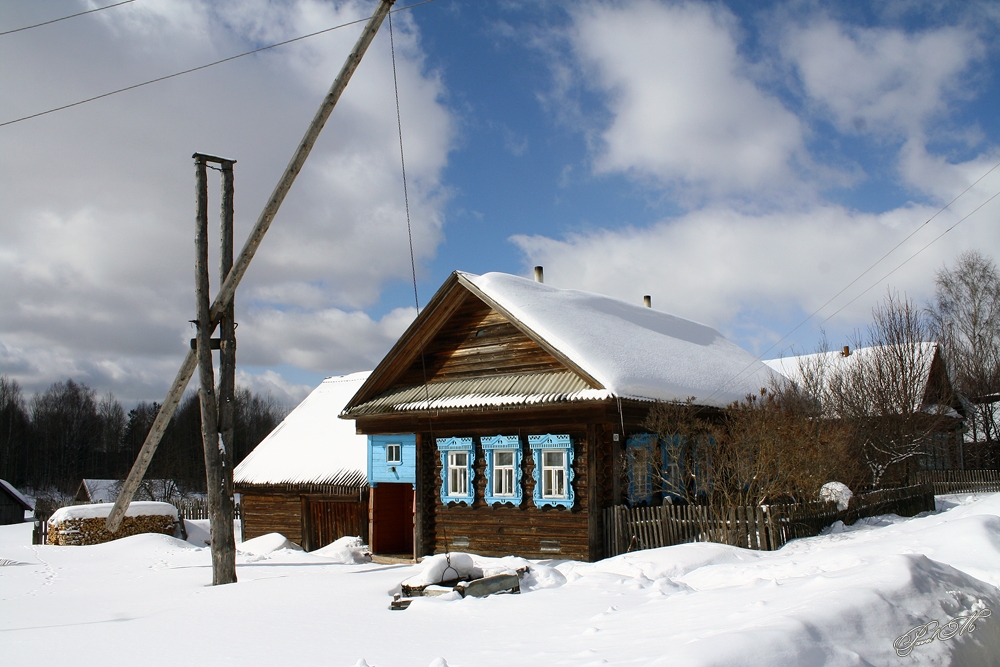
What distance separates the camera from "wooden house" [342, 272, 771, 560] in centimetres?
1498

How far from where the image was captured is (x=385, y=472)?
18359 mm

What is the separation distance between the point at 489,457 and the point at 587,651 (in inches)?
411

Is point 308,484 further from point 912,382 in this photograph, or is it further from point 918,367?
point 918,367

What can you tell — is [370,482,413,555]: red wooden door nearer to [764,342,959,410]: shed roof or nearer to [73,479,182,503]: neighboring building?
[764,342,959,410]: shed roof

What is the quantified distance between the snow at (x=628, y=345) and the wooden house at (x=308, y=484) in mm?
7197

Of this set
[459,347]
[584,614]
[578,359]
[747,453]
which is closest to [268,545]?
[459,347]

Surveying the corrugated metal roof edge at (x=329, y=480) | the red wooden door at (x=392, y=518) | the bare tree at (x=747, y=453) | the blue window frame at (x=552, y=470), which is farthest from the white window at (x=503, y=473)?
the corrugated metal roof edge at (x=329, y=480)

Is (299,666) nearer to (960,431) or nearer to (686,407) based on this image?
(686,407)

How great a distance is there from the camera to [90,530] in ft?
73.3

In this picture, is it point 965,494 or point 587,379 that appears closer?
point 587,379

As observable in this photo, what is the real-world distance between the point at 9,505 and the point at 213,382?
1741 inches

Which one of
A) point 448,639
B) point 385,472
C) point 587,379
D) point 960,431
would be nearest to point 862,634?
point 448,639

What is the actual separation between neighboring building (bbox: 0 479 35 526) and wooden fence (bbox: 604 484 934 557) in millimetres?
45634

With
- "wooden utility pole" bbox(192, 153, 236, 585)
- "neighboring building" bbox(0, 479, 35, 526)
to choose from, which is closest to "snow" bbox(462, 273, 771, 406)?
"wooden utility pole" bbox(192, 153, 236, 585)
